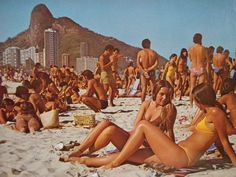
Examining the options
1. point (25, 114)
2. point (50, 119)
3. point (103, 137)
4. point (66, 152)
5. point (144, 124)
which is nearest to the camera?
point (144, 124)

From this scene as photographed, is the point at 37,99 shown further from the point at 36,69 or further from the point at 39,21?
the point at 39,21

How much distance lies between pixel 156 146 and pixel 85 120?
0.66 metres

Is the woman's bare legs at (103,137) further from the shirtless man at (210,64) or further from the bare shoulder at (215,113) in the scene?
the shirtless man at (210,64)

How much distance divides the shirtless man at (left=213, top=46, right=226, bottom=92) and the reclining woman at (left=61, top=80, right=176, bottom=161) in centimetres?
45

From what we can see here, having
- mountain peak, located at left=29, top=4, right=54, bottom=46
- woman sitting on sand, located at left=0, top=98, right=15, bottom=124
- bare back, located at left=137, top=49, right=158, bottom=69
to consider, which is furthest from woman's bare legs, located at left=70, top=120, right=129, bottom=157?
woman sitting on sand, located at left=0, top=98, right=15, bottom=124

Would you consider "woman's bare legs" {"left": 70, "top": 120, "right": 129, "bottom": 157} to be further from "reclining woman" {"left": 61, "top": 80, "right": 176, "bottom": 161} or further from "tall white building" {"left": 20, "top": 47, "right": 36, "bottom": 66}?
"tall white building" {"left": 20, "top": 47, "right": 36, "bottom": 66}

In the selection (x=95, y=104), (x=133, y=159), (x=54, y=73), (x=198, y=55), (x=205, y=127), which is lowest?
(x=133, y=159)

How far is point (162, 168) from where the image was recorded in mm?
3375

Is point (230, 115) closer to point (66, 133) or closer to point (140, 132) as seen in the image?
point (140, 132)

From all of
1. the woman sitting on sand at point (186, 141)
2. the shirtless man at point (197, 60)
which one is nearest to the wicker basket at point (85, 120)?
the woman sitting on sand at point (186, 141)

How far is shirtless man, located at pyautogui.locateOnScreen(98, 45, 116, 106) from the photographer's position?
3.67m

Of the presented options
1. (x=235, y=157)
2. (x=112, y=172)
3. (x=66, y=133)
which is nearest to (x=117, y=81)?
(x=66, y=133)

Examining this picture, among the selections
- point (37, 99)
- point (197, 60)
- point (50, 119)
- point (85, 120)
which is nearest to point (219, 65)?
point (197, 60)

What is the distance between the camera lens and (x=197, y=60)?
3770mm
